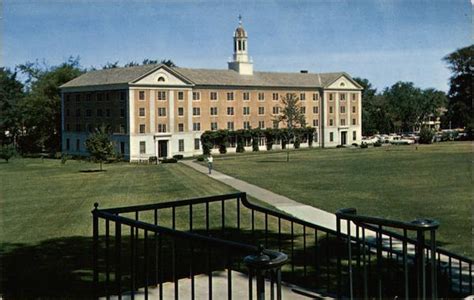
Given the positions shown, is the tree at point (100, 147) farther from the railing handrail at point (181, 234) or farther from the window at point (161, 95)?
the railing handrail at point (181, 234)

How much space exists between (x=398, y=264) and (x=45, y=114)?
59.0 meters

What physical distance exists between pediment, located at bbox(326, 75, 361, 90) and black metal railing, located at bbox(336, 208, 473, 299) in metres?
57.7

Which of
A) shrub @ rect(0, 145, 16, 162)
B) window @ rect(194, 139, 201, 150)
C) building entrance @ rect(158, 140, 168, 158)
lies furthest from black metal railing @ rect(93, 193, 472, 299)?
window @ rect(194, 139, 201, 150)

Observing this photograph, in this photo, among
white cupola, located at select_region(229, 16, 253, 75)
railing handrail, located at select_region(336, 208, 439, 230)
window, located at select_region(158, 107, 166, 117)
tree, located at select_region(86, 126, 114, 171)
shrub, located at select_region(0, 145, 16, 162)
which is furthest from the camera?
white cupola, located at select_region(229, 16, 253, 75)

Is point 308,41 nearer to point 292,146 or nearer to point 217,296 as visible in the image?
point 217,296

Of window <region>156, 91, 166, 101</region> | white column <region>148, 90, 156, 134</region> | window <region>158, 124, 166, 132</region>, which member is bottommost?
Result: window <region>158, 124, 166, 132</region>

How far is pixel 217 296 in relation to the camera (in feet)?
19.0

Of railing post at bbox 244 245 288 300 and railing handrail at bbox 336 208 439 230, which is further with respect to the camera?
railing handrail at bbox 336 208 439 230

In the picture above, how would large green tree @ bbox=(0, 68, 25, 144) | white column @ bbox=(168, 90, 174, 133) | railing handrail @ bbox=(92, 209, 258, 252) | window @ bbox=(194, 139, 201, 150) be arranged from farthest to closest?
large green tree @ bbox=(0, 68, 25, 144) < window @ bbox=(194, 139, 201, 150) < white column @ bbox=(168, 90, 174, 133) < railing handrail @ bbox=(92, 209, 258, 252)

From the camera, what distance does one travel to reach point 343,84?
2648 inches

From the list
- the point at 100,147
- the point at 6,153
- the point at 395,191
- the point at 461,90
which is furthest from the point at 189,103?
the point at 395,191

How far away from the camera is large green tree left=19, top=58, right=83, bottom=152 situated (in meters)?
61.1

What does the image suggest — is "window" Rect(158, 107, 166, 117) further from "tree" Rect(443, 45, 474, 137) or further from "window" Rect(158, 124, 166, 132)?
"tree" Rect(443, 45, 474, 137)

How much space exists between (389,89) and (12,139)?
52.8 meters
